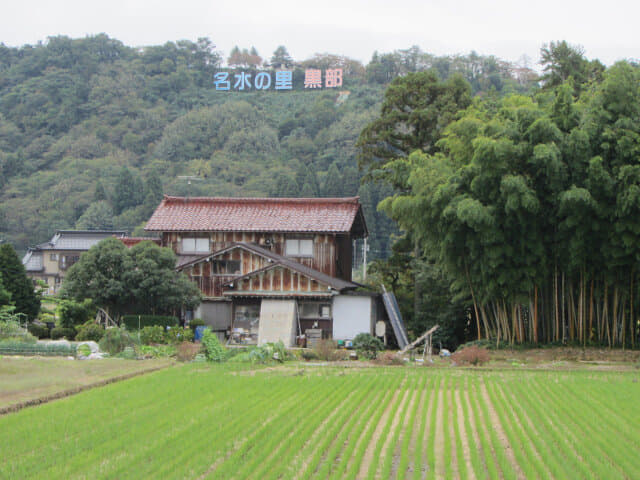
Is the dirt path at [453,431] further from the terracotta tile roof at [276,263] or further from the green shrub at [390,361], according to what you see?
the terracotta tile roof at [276,263]

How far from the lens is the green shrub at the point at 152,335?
25.2 m

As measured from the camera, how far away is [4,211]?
67.2m

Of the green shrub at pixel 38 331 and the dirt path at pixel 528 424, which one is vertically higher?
the green shrub at pixel 38 331

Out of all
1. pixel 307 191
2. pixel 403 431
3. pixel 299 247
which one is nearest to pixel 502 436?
pixel 403 431

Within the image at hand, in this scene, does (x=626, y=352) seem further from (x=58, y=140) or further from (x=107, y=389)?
(x=58, y=140)

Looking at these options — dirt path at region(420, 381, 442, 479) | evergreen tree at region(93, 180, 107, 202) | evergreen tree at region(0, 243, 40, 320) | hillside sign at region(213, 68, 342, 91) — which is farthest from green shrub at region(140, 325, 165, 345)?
hillside sign at region(213, 68, 342, 91)

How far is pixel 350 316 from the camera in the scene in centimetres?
2917

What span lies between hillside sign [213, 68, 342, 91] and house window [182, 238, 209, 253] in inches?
2619

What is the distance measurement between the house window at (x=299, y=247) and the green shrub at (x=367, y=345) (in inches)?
294

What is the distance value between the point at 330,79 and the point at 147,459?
93.9 metres

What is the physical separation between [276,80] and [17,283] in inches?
2945

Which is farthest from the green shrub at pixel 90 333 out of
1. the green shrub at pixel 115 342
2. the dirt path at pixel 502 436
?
the dirt path at pixel 502 436

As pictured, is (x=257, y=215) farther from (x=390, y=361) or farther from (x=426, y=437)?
(x=426, y=437)

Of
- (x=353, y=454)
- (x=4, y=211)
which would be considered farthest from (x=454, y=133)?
(x=4, y=211)
